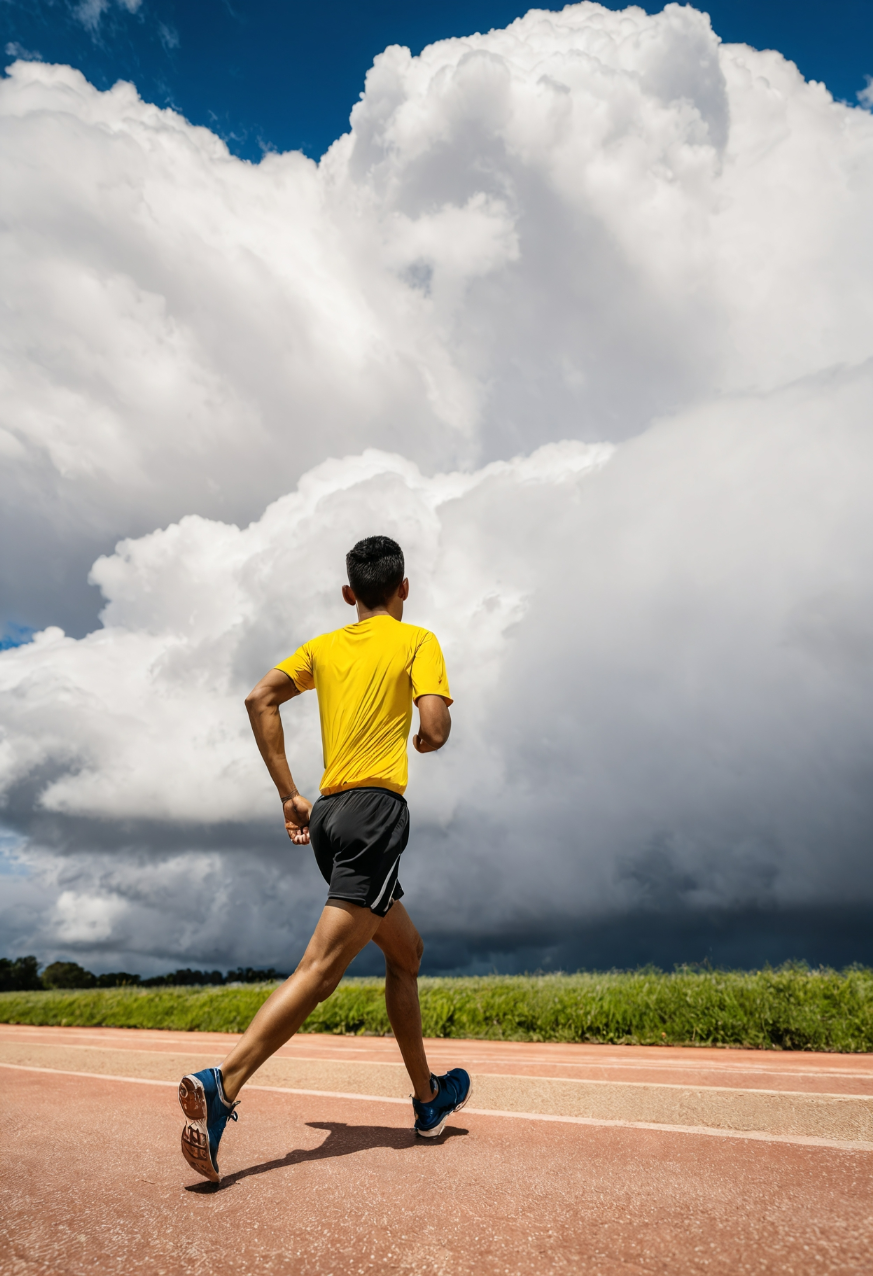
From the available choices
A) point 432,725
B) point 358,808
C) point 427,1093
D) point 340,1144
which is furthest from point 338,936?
point 340,1144

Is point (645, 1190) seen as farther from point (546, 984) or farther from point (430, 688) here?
point (546, 984)

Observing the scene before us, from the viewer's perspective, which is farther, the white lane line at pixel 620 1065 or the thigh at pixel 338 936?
the white lane line at pixel 620 1065

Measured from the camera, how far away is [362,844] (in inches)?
116

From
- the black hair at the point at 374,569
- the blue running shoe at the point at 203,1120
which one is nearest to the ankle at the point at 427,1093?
the blue running shoe at the point at 203,1120

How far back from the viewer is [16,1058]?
8672 millimetres

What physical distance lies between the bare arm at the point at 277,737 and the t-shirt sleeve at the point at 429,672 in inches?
23.1

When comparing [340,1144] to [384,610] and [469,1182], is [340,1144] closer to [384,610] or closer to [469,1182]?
[469,1182]

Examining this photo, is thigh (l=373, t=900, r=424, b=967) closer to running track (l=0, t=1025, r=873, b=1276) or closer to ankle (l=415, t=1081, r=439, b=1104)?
ankle (l=415, t=1081, r=439, b=1104)

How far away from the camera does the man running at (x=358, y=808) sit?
2742 millimetres

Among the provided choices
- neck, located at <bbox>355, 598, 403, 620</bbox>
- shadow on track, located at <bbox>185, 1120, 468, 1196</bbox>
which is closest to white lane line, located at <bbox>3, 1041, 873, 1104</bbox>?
shadow on track, located at <bbox>185, 1120, 468, 1196</bbox>

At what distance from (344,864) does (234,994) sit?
1242cm

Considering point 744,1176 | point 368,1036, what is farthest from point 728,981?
point 744,1176

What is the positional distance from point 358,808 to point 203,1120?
1158 mm

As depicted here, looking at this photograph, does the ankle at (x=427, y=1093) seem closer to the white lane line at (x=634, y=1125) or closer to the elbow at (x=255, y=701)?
the white lane line at (x=634, y=1125)
